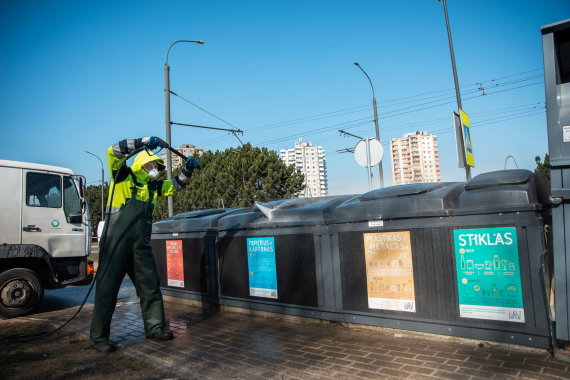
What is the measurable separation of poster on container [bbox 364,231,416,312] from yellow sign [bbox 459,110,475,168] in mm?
5145

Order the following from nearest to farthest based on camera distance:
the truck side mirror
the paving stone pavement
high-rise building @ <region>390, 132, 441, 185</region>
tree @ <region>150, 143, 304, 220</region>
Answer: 1. the paving stone pavement
2. the truck side mirror
3. tree @ <region>150, 143, 304, 220</region>
4. high-rise building @ <region>390, 132, 441, 185</region>

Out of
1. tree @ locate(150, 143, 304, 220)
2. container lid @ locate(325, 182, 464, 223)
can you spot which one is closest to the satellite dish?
container lid @ locate(325, 182, 464, 223)

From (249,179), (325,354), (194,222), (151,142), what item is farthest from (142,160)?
(249,179)

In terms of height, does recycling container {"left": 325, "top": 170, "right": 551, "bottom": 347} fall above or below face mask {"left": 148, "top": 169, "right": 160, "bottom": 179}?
below

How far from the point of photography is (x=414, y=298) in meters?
4.00

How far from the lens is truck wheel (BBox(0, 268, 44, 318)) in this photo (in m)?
6.45

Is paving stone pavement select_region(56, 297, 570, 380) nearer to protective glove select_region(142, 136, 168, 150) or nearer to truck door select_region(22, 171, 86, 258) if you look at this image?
protective glove select_region(142, 136, 168, 150)

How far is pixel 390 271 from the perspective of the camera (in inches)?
164

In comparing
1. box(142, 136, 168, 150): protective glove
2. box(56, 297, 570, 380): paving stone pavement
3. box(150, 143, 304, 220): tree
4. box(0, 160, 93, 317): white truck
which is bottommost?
box(56, 297, 570, 380): paving stone pavement

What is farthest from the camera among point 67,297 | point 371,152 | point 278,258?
point 67,297

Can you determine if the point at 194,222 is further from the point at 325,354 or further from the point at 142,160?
the point at 325,354

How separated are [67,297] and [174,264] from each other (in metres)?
3.42

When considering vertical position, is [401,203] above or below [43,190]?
below

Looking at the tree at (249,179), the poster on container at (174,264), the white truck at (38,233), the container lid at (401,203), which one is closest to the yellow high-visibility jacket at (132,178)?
the poster on container at (174,264)
